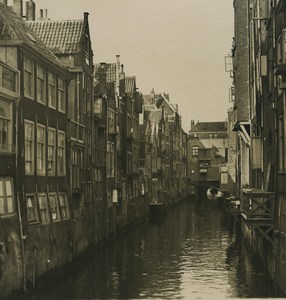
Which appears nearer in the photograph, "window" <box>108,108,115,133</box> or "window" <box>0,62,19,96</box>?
"window" <box>0,62,19,96</box>

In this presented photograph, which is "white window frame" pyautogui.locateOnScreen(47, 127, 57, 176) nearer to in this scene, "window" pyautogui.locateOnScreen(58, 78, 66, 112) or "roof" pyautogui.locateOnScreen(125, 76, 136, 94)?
"window" pyautogui.locateOnScreen(58, 78, 66, 112)

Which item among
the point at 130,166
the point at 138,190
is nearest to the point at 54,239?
the point at 130,166

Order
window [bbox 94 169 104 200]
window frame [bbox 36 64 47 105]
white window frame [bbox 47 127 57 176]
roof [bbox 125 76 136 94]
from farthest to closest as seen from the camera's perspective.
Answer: roof [bbox 125 76 136 94] < window [bbox 94 169 104 200] < white window frame [bbox 47 127 57 176] < window frame [bbox 36 64 47 105]

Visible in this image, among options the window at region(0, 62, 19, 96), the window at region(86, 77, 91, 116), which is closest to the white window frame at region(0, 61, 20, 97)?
the window at region(0, 62, 19, 96)

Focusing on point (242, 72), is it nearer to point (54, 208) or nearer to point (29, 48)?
point (54, 208)

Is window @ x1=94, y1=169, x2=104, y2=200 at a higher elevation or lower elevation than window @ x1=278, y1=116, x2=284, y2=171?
lower

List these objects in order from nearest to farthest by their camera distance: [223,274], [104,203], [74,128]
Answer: [223,274], [74,128], [104,203]

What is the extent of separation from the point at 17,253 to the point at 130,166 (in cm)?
3545

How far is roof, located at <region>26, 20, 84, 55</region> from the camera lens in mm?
33906

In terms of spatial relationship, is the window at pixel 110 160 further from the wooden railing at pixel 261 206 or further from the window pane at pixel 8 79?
the window pane at pixel 8 79

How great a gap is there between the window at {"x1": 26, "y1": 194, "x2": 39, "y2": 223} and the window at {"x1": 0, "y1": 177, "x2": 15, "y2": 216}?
2328 millimetres

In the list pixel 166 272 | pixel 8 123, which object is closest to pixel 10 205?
pixel 8 123

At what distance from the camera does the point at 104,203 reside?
41.2 metres

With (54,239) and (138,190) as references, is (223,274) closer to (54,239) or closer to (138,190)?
(54,239)
